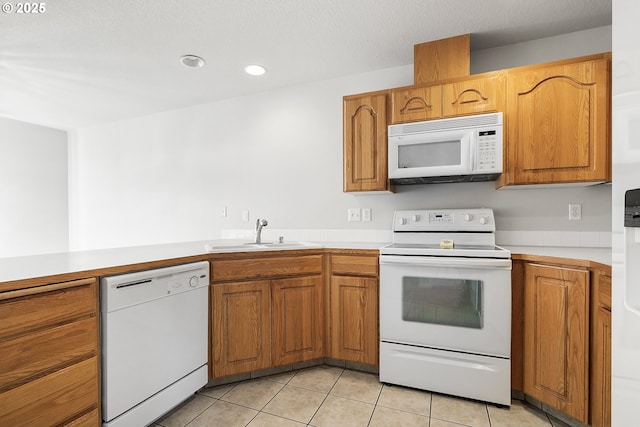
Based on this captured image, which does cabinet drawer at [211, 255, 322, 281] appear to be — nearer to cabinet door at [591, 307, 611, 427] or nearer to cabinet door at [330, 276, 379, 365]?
cabinet door at [330, 276, 379, 365]

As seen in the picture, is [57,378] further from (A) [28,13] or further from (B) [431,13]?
(B) [431,13]

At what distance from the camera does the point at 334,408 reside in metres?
1.77

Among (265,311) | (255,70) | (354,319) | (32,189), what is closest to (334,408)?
(354,319)

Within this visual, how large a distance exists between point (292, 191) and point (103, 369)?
1.96 m

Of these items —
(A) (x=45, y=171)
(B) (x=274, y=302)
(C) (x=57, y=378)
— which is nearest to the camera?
(C) (x=57, y=378)

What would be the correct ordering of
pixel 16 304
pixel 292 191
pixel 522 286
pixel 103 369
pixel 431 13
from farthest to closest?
1. pixel 292 191
2. pixel 431 13
3. pixel 522 286
4. pixel 103 369
5. pixel 16 304

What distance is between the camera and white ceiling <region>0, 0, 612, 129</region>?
1852mm

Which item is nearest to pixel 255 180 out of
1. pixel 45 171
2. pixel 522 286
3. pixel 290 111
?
pixel 290 111

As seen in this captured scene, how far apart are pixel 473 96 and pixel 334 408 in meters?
2.14

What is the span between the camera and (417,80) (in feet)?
7.27

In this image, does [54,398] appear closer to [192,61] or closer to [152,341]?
[152,341]

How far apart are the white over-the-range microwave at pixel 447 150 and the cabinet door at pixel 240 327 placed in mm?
1286

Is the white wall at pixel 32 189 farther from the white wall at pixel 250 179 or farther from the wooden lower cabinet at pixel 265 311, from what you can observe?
the wooden lower cabinet at pixel 265 311

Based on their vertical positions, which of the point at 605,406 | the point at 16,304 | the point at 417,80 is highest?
the point at 417,80
